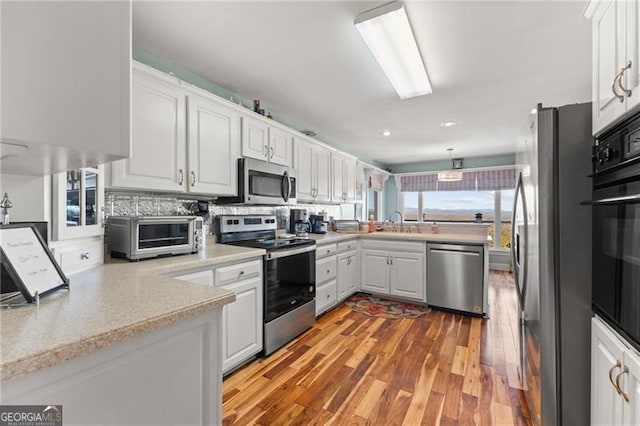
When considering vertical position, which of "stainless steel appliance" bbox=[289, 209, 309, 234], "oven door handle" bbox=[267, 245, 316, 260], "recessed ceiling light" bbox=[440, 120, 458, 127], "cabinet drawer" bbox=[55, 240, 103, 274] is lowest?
"oven door handle" bbox=[267, 245, 316, 260]

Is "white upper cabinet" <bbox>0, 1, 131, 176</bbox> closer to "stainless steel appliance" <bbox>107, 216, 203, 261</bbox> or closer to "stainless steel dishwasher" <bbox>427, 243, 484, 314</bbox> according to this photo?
"stainless steel appliance" <bbox>107, 216, 203, 261</bbox>

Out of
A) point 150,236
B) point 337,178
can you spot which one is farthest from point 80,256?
point 337,178

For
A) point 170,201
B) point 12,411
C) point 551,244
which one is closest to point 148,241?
point 170,201

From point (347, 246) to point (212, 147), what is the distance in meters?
2.04

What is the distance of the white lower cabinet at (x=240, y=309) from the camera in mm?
1833

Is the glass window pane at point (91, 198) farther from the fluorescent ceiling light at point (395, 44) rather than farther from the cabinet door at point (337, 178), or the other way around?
the cabinet door at point (337, 178)

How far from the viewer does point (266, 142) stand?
2.73 metres

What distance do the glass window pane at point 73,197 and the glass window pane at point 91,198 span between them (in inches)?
2.7

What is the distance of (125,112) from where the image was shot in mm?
803

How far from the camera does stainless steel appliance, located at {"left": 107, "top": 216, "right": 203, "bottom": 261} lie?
1658mm

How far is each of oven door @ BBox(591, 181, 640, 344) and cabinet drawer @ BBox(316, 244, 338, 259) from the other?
7.05 ft

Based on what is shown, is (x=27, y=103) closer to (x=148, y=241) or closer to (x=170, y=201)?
(x=148, y=241)

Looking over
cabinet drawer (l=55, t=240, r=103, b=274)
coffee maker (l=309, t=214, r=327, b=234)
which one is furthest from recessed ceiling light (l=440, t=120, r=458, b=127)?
cabinet drawer (l=55, t=240, r=103, b=274)

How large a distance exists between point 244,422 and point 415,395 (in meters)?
1.07
